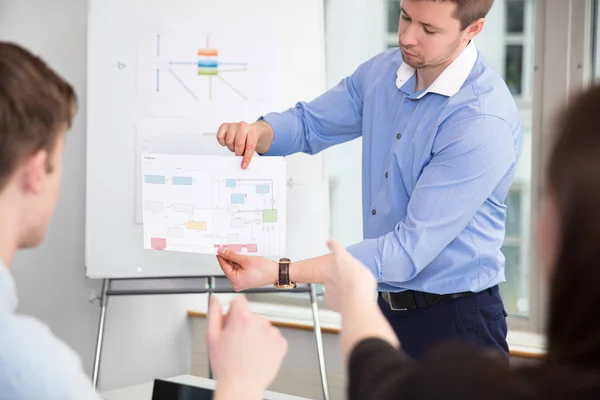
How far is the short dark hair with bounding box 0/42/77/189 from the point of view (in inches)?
41.7

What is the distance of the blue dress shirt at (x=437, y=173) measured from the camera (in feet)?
6.58

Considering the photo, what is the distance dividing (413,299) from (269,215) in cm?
49

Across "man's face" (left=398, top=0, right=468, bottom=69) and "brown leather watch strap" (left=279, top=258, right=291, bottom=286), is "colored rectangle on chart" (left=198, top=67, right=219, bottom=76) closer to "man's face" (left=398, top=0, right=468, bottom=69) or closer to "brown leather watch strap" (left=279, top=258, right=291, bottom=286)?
"man's face" (left=398, top=0, right=468, bottom=69)

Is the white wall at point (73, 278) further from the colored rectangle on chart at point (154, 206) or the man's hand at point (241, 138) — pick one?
the man's hand at point (241, 138)

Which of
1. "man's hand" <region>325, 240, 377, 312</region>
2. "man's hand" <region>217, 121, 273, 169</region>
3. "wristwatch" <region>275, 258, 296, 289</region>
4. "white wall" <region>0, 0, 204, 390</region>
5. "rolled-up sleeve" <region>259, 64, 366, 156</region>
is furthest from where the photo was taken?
"white wall" <region>0, 0, 204, 390</region>

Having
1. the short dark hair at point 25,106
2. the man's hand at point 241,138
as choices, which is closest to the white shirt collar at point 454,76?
the man's hand at point 241,138

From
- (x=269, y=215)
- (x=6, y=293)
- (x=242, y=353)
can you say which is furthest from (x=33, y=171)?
(x=269, y=215)

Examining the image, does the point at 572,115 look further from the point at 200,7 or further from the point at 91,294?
the point at 91,294

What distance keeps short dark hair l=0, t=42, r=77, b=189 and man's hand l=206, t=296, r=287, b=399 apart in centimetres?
33

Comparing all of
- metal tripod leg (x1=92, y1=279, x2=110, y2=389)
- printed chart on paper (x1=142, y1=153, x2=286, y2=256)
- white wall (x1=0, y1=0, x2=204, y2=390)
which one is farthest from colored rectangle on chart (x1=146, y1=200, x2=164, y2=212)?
white wall (x1=0, y1=0, x2=204, y2=390)

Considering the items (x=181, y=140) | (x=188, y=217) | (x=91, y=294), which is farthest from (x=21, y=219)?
(x=91, y=294)

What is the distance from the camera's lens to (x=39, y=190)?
1118mm

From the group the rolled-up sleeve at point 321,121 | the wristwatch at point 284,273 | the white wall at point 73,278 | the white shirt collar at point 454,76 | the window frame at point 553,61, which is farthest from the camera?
the white wall at point 73,278

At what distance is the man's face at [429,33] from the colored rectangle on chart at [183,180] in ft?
2.24
